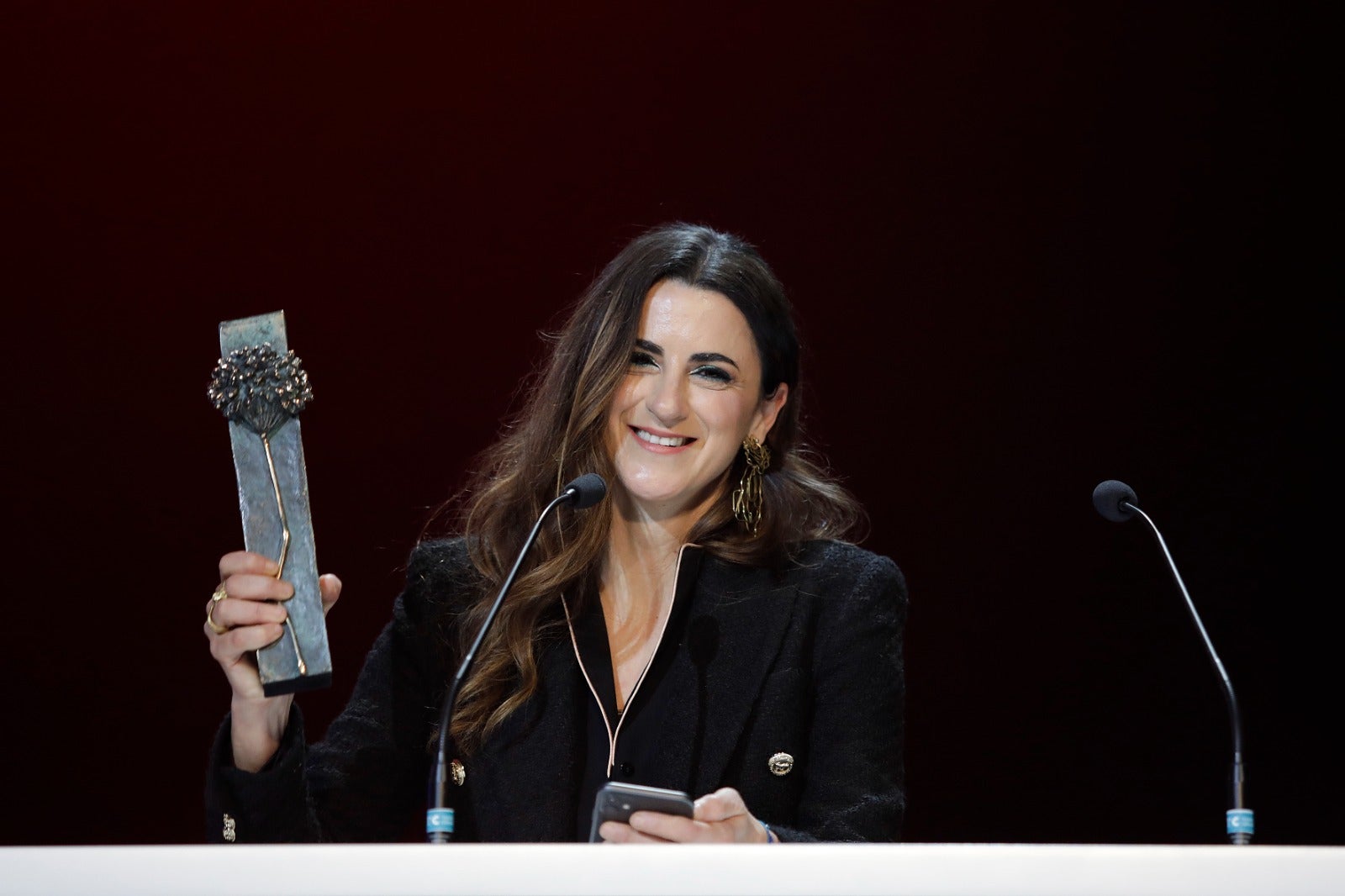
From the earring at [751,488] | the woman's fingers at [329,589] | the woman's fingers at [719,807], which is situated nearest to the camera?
the woman's fingers at [719,807]

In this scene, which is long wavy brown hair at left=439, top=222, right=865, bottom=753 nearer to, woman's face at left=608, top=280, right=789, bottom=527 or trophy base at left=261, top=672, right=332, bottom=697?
woman's face at left=608, top=280, right=789, bottom=527

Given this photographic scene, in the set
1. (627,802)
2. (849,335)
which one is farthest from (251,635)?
(849,335)

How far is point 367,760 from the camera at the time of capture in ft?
7.22

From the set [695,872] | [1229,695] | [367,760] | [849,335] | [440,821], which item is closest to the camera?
[695,872]

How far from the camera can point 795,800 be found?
88.1 inches

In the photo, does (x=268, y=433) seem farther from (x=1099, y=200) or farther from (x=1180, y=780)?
(x=1180, y=780)

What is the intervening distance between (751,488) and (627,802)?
1065 millimetres

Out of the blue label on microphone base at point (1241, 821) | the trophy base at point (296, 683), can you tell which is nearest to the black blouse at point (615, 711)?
the trophy base at point (296, 683)

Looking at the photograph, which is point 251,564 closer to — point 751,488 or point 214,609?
point 214,609

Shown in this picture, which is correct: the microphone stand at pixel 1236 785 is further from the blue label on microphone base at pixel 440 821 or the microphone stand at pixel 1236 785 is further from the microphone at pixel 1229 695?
the blue label on microphone base at pixel 440 821

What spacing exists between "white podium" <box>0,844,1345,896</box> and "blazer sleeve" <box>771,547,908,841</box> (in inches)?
33.5

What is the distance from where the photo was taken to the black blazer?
7.13 feet

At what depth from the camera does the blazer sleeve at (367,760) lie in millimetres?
1918

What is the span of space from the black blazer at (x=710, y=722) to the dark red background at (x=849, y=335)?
1.07 m
